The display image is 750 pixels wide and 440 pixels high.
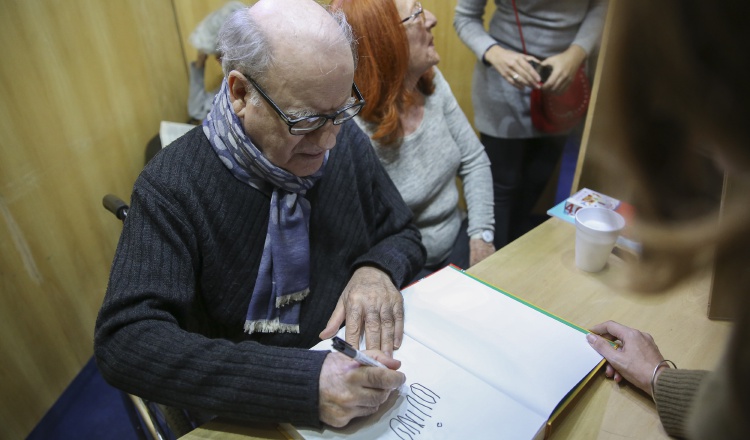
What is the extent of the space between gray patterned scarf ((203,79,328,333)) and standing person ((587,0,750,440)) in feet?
2.33

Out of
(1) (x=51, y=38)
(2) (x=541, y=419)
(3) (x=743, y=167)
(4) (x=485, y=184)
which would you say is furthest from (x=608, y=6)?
(1) (x=51, y=38)

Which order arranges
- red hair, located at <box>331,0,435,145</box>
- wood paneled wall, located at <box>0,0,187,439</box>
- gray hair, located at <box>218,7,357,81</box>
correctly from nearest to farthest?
gray hair, located at <box>218,7,357,81</box> → red hair, located at <box>331,0,435,145</box> → wood paneled wall, located at <box>0,0,187,439</box>

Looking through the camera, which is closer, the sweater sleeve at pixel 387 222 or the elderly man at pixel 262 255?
the elderly man at pixel 262 255

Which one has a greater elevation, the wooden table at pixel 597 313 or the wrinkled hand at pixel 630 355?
the wrinkled hand at pixel 630 355

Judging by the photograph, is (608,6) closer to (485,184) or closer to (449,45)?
(485,184)

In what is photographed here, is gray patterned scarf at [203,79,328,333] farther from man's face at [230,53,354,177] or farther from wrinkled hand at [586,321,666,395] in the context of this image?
wrinkled hand at [586,321,666,395]

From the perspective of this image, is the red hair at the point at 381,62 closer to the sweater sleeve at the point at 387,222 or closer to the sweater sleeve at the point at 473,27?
the sweater sleeve at the point at 387,222

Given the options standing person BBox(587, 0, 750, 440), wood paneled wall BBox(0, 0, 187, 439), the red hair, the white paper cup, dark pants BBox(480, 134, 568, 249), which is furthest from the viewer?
dark pants BBox(480, 134, 568, 249)

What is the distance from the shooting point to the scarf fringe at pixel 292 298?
1100 mm

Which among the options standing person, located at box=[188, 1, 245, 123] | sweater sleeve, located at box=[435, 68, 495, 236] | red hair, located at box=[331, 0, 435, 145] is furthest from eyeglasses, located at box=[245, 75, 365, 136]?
standing person, located at box=[188, 1, 245, 123]

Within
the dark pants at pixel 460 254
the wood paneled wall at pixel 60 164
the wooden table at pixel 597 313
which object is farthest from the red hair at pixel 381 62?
the wood paneled wall at pixel 60 164

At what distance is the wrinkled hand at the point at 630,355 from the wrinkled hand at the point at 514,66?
1.08m

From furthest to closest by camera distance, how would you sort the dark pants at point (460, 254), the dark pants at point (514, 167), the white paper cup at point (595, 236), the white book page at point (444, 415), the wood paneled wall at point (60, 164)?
1. the dark pants at point (514, 167)
2. the dark pants at point (460, 254)
3. the wood paneled wall at point (60, 164)
4. the white paper cup at point (595, 236)
5. the white book page at point (444, 415)

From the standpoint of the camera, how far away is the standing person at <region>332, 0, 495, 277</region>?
4.72 ft
